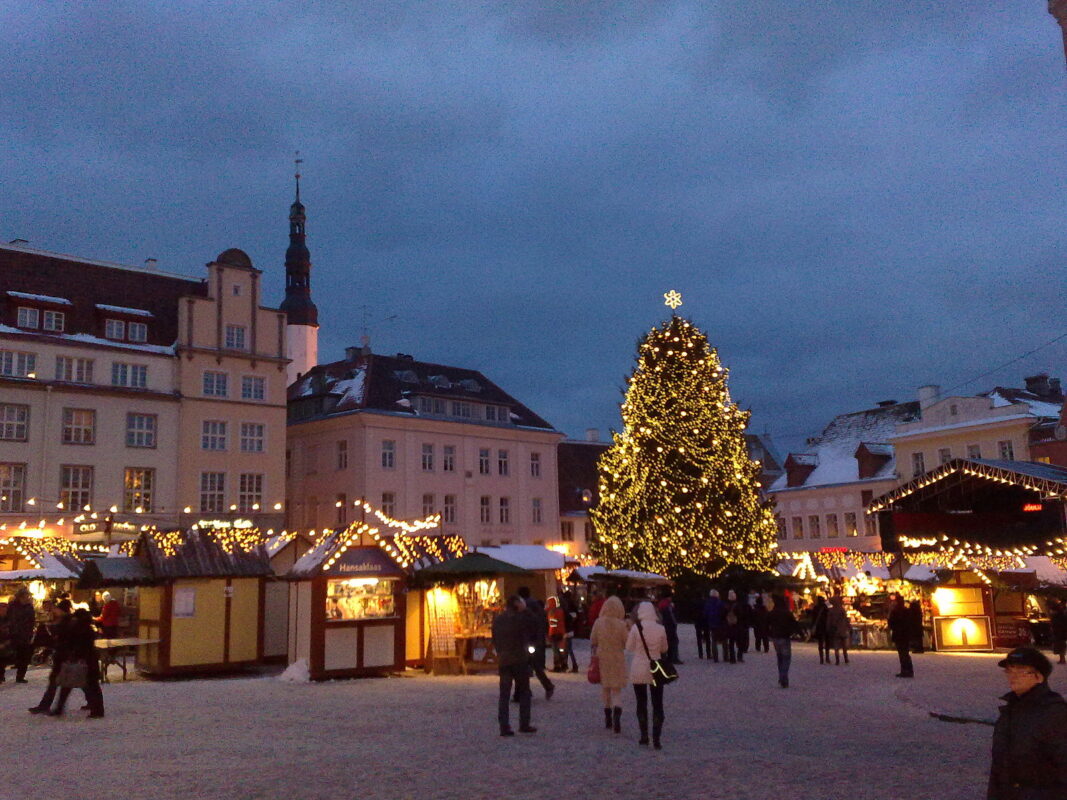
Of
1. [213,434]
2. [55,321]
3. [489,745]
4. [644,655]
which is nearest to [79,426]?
[55,321]

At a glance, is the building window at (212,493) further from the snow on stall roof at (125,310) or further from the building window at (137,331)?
the snow on stall roof at (125,310)

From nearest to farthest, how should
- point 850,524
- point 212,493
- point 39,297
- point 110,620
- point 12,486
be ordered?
point 110,620 → point 12,486 → point 39,297 → point 212,493 → point 850,524

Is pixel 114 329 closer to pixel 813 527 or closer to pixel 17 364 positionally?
pixel 17 364

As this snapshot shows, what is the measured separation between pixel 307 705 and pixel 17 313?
31950 millimetres

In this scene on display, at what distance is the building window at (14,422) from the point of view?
38.6 meters

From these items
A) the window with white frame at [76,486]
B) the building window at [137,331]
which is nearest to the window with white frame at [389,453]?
the building window at [137,331]

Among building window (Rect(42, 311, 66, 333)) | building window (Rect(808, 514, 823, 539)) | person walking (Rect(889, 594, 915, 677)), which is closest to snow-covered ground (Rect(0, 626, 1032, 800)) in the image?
person walking (Rect(889, 594, 915, 677))

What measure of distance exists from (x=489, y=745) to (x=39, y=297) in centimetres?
3686

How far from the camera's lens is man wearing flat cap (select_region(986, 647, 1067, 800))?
4641 millimetres

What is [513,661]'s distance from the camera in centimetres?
1198

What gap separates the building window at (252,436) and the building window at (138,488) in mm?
4116

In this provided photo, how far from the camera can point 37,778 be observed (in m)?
9.32

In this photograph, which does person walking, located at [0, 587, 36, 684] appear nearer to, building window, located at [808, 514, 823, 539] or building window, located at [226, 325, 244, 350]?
building window, located at [226, 325, 244, 350]

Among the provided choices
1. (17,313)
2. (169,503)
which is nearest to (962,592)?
(169,503)
